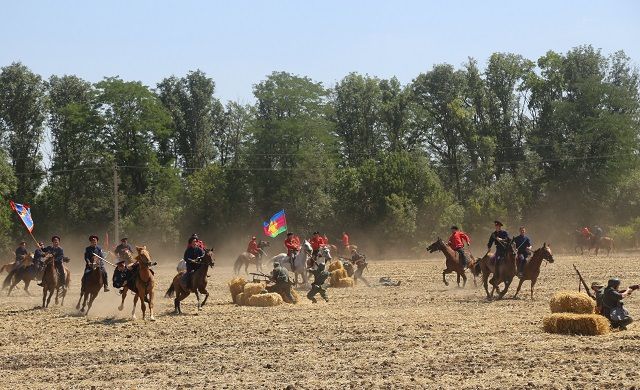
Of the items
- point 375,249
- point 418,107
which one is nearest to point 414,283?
point 375,249

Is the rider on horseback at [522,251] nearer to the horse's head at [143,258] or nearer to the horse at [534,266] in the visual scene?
the horse at [534,266]

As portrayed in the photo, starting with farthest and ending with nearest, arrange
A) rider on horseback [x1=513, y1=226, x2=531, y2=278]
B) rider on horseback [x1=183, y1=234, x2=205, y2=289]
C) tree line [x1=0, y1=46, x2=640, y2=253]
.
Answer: tree line [x1=0, y1=46, x2=640, y2=253]
rider on horseback [x1=513, y1=226, x2=531, y2=278]
rider on horseback [x1=183, y1=234, x2=205, y2=289]

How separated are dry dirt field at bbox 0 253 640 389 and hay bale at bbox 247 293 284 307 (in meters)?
0.67

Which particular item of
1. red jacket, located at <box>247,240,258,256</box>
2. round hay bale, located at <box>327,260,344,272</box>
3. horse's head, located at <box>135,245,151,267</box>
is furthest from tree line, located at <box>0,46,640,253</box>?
horse's head, located at <box>135,245,151,267</box>

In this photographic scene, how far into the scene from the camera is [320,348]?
17.0 m

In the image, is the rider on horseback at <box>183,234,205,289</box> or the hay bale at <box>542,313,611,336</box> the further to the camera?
the rider on horseback at <box>183,234,205,289</box>

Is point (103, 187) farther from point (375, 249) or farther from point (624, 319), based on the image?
point (624, 319)

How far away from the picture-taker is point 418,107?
85875 millimetres

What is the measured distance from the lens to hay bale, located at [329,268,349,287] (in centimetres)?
3369

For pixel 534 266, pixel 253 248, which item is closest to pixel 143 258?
pixel 534 266

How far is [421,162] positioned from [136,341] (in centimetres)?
5622

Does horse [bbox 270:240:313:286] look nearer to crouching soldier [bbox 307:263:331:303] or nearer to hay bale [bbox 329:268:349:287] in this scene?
hay bale [bbox 329:268:349:287]

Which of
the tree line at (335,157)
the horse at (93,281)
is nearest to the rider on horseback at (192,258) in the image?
the horse at (93,281)

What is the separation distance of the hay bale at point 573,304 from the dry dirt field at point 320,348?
2.70 feet
